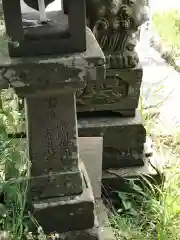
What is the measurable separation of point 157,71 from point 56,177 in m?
2.09

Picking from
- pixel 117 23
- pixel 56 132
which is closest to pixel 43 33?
pixel 56 132

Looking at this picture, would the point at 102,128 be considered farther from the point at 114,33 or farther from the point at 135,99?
the point at 114,33

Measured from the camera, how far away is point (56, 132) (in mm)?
1507

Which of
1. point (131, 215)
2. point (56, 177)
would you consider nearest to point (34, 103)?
point (56, 177)

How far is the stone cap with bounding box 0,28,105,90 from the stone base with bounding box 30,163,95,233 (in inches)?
19.8

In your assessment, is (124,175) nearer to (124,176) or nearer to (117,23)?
(124,176)

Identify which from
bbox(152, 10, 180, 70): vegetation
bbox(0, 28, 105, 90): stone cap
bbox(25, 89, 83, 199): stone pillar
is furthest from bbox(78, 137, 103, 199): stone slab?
bbox(152, 10, 180, 70): vegetation

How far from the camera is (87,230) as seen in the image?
5.45 feet

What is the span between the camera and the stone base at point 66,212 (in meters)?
1.59

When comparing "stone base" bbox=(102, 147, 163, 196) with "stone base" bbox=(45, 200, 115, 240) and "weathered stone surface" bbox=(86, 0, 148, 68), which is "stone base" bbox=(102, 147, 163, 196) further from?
"weathered stone surface" bbox=(86, 0, 148, 68)

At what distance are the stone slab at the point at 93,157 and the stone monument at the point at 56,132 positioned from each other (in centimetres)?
22

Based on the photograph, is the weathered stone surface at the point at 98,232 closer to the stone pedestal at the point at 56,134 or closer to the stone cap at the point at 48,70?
the stone pedestal at the point at 56,134

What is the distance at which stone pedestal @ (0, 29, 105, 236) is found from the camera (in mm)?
1292

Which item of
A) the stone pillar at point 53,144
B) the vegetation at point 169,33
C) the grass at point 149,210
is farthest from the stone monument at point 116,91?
the vegetation at point 169,33
